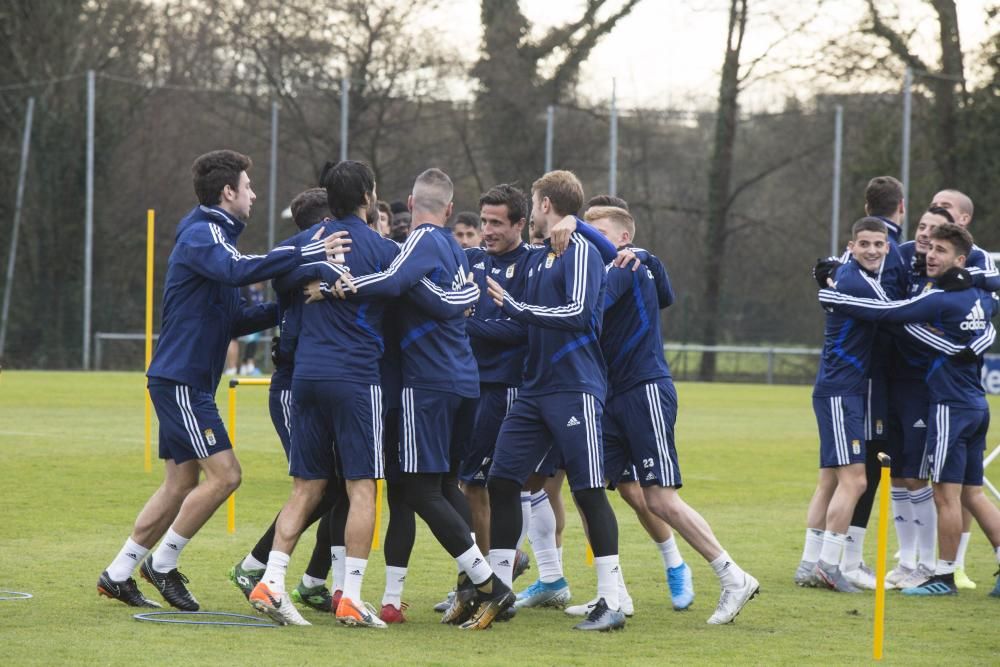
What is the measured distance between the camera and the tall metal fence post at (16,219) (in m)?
33.7

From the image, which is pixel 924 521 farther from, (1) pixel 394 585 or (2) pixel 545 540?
(1) pixel 394 585

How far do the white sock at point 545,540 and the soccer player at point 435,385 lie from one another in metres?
0.67

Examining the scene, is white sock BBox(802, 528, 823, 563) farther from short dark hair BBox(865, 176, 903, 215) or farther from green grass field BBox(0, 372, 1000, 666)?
short dark hair BBox(865, 176, 903, 215)

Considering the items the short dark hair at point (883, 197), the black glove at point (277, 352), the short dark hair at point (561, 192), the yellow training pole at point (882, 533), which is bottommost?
the yellow training pole at point (882, 533)

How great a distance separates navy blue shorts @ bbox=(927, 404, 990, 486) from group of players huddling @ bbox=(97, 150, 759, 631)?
6.29 feet

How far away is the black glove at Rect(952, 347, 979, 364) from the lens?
889 centimetres

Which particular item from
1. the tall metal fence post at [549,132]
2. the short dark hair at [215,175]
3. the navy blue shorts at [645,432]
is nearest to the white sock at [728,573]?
the navy blue shorts at [645,432]

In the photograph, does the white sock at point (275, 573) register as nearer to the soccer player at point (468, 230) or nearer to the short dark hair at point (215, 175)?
the short dark hair at point (215, 175)

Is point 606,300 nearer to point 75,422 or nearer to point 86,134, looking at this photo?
point 75,422

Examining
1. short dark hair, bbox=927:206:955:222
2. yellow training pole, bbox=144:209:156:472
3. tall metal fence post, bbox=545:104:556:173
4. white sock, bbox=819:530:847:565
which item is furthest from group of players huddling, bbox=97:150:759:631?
tall metal fence post, bbox=545:104:556:173

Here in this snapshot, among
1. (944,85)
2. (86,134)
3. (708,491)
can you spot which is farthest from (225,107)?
(708,491)

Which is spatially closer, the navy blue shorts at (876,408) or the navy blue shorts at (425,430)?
the navy blue shorts at (425,430)

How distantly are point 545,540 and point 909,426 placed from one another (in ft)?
8.45

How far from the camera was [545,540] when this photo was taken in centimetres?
836
